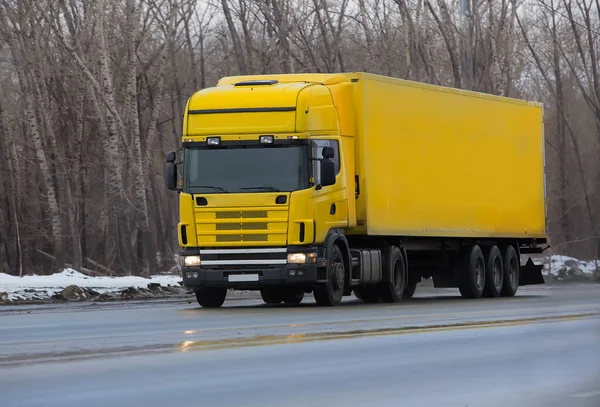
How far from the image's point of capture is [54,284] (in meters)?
29.0

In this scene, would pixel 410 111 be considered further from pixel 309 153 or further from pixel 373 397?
pixel 373 397

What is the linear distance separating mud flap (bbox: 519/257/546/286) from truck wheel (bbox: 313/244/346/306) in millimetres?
8477

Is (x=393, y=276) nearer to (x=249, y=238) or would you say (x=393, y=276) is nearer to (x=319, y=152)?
(x=319, y=152)

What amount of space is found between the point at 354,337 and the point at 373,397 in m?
5.46

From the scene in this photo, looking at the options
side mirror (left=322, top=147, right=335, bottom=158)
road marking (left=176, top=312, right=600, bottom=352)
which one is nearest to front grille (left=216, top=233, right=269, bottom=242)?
side mirror (left=322, top=147, right=335, bottom=158)

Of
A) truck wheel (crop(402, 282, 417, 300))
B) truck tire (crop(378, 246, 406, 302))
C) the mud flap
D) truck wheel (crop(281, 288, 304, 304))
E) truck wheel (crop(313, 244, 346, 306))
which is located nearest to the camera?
truck wheel (crop(313, 244, 346, 306))

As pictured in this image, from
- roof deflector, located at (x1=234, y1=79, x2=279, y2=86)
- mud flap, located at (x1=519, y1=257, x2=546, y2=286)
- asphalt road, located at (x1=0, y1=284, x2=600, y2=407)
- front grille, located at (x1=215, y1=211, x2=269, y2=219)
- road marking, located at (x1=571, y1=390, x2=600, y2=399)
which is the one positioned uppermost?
roof deflector, located at (x1=234, y1=79, x2=279, y2=86)

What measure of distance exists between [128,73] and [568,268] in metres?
15.8

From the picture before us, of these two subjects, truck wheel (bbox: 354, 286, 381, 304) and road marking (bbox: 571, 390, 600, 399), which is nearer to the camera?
road marking (bbox: 571, 390, 600, 399)

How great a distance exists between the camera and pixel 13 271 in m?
47.8

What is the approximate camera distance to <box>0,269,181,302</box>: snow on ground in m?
28.0

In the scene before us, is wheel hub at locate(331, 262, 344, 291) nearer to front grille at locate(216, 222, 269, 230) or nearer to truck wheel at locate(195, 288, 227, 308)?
front grille at locate(216, 222, 269, 230)

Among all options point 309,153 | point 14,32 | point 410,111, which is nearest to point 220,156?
point 309,153

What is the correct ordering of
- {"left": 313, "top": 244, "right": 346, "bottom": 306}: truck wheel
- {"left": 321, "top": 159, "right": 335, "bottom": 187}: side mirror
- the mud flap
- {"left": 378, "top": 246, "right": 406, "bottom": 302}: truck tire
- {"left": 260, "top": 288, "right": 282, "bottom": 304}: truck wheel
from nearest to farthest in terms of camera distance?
1. {"left": 321, "top": 159, "right": 335, "bottom": 187}: side mirror
2. {"left": 313, "top": 244, "right": 346, "bottom": 306}: truck wheel
3. {"left": 378, "top": 246, "right": 406, "bottom": 302}: truck tire
4. {"left": 260, "top": 288, "right": 282, "bottom": 304}: truck wheel
5. the mud flap
